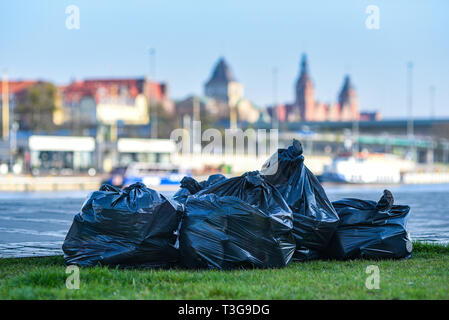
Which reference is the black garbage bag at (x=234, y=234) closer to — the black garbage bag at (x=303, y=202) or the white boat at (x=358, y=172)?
the black garbage bag at (x=303, y=202)

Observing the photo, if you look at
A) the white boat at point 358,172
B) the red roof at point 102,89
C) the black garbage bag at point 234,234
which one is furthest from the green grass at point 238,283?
the red roof at point 102,89

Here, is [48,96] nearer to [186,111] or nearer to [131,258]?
[186,111]

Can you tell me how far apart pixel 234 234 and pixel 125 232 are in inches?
42.0

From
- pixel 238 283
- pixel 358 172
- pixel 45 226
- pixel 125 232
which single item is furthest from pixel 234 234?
pixel 358 172

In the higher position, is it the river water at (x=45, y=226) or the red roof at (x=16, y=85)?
the red roof at (x=16, y=85)

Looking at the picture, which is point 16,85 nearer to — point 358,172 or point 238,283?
point 358,172

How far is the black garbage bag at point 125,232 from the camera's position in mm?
7297

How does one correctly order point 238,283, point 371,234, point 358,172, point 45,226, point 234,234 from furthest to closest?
point 358,172
point 45,226
point 371,234
point 234,234
point 238,283

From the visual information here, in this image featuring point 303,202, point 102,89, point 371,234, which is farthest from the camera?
point 102,89

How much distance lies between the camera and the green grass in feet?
17.9

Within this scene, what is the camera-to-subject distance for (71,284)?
5.85 meters

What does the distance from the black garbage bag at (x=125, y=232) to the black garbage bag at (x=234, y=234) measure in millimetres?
179

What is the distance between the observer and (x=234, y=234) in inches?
286

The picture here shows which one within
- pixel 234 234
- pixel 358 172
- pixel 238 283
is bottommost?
pixel 358 172
